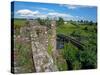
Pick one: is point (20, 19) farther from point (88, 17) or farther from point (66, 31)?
point (88, 17)

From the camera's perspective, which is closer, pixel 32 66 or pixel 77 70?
pixel 32 66

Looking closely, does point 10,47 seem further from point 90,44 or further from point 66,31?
point 90,44

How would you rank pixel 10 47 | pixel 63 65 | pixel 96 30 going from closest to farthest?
pixel 10 47 → pixel 63 65 → pixel 96 30

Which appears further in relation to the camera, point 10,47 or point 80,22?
point 80,22

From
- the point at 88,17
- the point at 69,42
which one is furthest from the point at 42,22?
the point at 88,17

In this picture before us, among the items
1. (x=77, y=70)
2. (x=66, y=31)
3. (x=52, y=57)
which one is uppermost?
(x=66, y=31)

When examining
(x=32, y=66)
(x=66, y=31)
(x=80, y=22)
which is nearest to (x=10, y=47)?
(x=32, y=66)

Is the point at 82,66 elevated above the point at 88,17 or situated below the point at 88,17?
below

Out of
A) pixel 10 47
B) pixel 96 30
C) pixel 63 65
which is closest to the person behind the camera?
pixel 10 47

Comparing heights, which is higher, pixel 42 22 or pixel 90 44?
pixel 42 22
